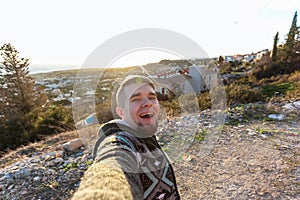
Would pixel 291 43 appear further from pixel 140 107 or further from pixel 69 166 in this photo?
pixel 140 107

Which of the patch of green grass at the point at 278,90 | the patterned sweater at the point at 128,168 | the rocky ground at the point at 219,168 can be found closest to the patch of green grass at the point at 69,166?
the rocky ground at the point at 219,168

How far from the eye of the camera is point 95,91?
1.95m

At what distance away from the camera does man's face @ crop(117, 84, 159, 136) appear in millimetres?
882

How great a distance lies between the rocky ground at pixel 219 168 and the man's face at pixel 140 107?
2.00m

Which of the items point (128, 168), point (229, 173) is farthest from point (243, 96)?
point (128, 168)

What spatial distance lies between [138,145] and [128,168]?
0.20 meters

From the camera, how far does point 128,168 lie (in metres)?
0.63

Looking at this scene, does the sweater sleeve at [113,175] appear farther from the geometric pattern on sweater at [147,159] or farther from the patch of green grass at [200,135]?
the patch of green grass at [200,135]

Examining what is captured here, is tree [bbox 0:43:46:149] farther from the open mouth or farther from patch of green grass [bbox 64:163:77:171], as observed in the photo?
the open mouth

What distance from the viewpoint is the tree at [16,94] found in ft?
34.8

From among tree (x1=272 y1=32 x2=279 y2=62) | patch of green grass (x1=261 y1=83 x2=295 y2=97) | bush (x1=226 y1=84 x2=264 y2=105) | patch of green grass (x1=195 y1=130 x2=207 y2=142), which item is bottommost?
patch of green grass (x1=261 y1=83 x2=295 y2=97)

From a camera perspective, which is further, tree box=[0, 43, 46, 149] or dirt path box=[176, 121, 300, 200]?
tree box=[0, 43, 46, 149]

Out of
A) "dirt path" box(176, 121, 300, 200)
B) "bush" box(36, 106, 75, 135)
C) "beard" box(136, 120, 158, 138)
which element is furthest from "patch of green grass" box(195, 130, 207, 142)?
"bush" box(36, 106, 75, 135)

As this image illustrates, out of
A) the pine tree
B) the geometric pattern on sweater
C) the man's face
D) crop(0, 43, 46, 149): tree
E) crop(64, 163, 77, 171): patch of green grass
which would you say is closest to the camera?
the geometric pattern on sweater
